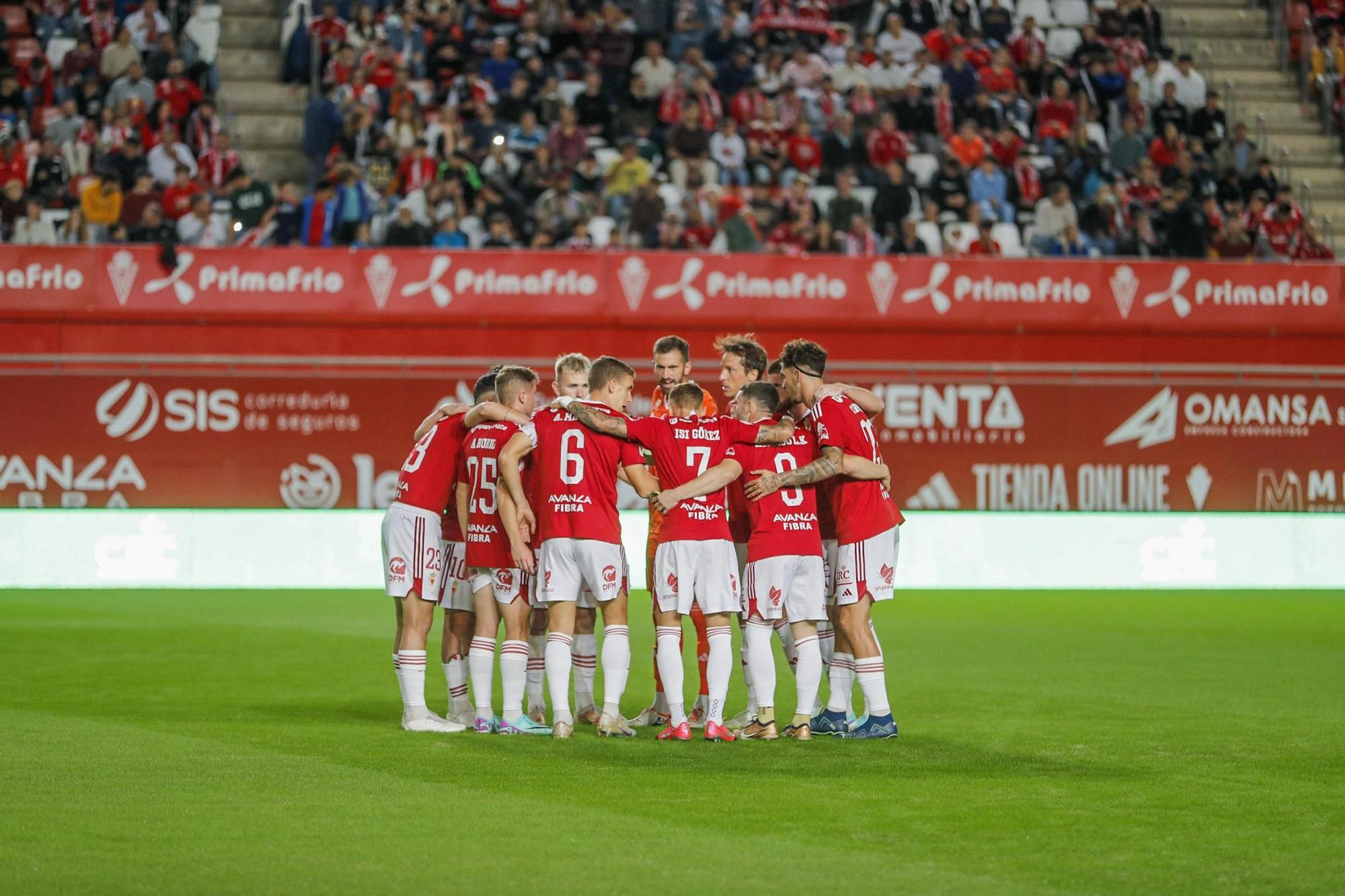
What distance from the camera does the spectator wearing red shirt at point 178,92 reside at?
75.1ft

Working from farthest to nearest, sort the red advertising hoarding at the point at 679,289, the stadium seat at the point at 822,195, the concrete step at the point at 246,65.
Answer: the concrete step at the point at 246,65 → the stadium seat at the point at 822,195 → the red advertising hoarding at the point at 679,289

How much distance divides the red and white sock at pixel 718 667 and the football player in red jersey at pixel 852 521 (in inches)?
26.0

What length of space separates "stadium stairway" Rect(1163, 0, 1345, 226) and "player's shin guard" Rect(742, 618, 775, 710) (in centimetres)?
1882

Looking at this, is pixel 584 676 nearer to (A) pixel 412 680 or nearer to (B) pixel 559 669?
(B) pixel 559 669

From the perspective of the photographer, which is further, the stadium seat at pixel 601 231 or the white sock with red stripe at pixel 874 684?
the stadium seat at pixel 601 231

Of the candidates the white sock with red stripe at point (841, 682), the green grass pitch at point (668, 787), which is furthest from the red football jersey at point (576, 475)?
the white sock with red stripe at point (841, 682)

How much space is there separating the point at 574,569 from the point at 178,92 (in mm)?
16162

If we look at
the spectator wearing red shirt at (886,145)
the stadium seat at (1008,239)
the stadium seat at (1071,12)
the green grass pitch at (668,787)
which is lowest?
the green grass pitch at (668,787)

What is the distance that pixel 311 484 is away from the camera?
19938 mm

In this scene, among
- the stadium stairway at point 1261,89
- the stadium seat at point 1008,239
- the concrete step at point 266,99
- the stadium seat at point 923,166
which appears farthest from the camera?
the stadium stairway at point 1261,89

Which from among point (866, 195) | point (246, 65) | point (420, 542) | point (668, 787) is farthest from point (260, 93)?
point (668, 787)

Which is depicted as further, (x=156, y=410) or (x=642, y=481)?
(x=156, y=410)

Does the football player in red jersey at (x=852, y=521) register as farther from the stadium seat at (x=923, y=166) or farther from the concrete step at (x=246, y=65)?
the concrete step at (x=246, y=65)

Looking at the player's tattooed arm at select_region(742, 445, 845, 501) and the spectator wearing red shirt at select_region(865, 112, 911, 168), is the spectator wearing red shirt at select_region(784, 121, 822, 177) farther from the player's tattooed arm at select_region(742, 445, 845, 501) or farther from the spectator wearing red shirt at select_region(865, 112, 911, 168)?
the player's tattooed arm at select_region(742, 445, 845, 501)
